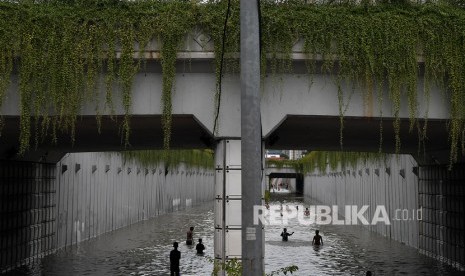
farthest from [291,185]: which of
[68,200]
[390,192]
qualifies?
[68,200]

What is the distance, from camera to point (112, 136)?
14.6 meters

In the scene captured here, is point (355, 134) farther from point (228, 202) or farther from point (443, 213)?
point (443, 213)

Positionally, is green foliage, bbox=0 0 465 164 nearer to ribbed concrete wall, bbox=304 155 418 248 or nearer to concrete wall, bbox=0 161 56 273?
concrete wall, bbox=0 161 56 273

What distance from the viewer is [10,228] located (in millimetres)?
16391

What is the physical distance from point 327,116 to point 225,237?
296 cm

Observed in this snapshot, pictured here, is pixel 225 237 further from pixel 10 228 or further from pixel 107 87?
pixel 10 228

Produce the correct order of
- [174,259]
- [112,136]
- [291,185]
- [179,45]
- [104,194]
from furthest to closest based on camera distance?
[291,185], [104,194], [112,136], [174,259], [179,45]

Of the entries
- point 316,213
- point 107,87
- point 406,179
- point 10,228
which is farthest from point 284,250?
point 316,213

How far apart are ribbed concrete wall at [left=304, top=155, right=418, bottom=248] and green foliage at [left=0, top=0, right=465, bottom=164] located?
11.0 meters

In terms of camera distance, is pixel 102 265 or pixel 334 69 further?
pixel 102 265

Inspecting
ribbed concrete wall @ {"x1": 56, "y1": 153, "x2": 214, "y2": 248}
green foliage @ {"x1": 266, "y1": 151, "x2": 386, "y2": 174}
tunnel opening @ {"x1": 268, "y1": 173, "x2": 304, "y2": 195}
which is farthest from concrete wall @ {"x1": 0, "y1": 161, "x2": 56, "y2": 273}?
tunnel opening @ {"x1": 268, "y1": 173, "x2": 304, "y2": 195}

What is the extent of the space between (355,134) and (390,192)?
13096 millimetres

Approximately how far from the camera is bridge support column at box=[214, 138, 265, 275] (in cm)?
933

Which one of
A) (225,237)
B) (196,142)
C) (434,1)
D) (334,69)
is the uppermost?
(434,1)
